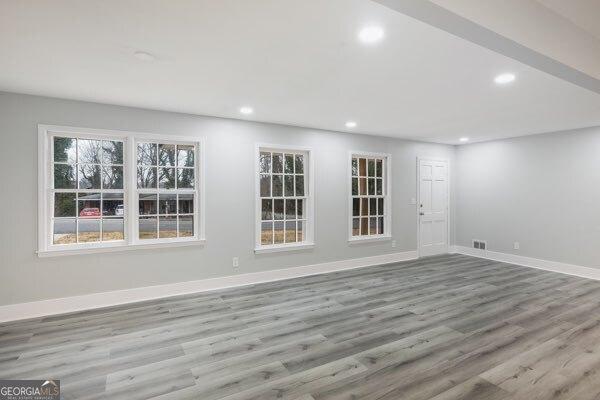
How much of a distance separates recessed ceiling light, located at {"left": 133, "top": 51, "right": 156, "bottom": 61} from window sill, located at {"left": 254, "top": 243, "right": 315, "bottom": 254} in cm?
297

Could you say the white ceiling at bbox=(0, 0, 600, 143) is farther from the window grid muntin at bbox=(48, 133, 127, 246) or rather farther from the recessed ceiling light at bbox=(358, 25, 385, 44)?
the window grid muntin at bbox=(48, 133, 127, 246)

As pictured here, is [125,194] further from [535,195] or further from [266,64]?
[535,195]

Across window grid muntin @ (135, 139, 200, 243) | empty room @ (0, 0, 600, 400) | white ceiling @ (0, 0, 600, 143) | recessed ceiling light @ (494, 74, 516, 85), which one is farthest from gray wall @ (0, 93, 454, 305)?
recessed ceiling light @ (494, 74, 516, 85)

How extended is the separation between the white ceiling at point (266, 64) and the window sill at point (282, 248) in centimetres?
197

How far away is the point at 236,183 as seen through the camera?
4.68m

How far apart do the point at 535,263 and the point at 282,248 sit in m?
4.70

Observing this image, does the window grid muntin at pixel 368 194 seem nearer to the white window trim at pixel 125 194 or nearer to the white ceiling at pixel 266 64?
the white ceiling at pixel 266 64

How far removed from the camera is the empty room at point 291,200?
7.11 ft

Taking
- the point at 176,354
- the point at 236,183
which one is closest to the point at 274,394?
the point at 176,354

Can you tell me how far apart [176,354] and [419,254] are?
5273mm

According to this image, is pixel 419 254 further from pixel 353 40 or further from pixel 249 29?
pixel 249 29

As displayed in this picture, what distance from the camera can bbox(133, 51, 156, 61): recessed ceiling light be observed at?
2.50m

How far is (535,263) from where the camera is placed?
228 inches

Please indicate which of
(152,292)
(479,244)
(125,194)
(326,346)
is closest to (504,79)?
(326,346)
